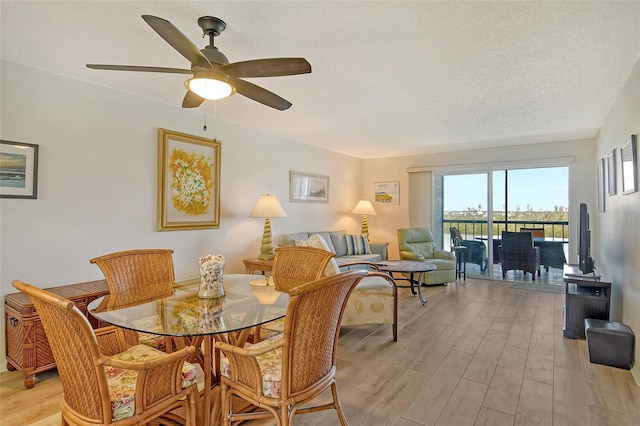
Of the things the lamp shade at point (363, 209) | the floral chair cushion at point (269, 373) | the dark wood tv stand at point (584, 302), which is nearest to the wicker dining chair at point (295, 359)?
the floral chair cushion at point (269, 373)

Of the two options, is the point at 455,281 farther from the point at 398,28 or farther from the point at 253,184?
the point at 398,28

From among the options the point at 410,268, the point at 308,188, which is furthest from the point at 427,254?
the point at 308,188

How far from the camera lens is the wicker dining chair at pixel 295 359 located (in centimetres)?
143

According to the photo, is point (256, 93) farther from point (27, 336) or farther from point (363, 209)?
point (363, 209)

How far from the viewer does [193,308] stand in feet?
6.23

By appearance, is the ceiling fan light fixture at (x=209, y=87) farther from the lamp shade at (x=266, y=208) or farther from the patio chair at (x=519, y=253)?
the patio chair at (x=519, y=253)

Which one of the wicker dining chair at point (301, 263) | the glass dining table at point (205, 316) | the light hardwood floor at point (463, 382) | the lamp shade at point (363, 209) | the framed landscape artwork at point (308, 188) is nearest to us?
the glass dining table at point (205, 316)

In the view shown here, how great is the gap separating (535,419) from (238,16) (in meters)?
2.95

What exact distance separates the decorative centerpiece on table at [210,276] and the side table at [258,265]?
1967 mm

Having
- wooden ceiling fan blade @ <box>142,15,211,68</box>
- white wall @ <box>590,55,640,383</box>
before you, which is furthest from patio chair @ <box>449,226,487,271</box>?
wooden ceiling fan blade @ <box>142,15,211,68</box>

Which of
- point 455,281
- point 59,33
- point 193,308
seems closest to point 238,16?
point 59,33

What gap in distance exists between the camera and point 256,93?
2.24m

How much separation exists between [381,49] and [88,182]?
2.74 meters

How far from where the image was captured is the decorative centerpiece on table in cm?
204
